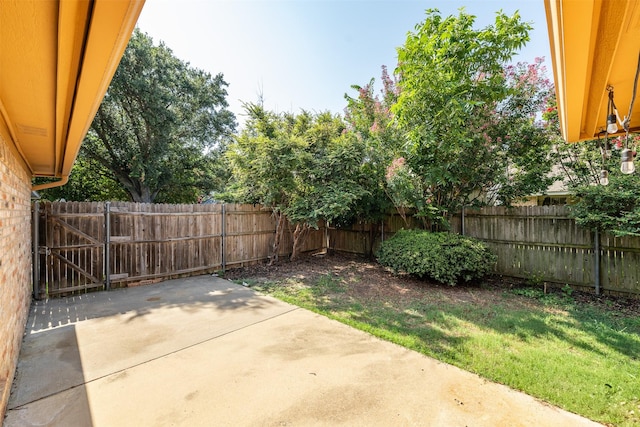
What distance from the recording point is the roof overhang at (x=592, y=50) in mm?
1153

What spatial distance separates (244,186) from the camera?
26.1ft

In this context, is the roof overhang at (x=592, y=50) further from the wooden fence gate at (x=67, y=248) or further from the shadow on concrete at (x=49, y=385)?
the wooden fence gate at (x=67, y=248)

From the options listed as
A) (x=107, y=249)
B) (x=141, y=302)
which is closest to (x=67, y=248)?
(x=107, y=249)

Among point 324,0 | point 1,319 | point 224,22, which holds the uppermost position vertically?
point 324,0

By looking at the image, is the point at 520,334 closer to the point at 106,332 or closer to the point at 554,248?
the point at 554,248

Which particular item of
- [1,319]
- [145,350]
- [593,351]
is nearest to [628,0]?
[593,351]

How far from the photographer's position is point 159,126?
12242mm

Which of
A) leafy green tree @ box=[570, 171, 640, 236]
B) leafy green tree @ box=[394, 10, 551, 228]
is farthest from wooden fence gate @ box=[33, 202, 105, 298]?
leafy green tree @ box=[570, 171, 640, 236]

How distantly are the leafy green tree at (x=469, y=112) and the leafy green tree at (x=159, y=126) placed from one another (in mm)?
10801

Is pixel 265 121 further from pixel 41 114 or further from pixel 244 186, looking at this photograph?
pixel 41 114

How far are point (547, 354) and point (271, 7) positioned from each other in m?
6.30

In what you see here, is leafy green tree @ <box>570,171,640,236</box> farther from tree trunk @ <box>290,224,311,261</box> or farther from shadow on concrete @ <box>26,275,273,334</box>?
tree trunk @ <box>290,224,311,261</box>

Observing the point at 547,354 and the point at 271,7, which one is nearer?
the point at 547,354

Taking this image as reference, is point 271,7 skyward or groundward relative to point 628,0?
skyward
